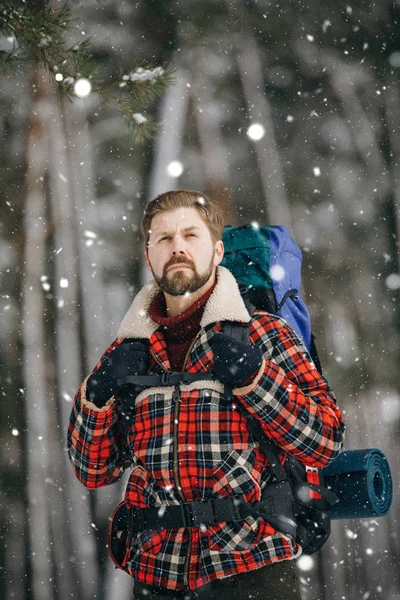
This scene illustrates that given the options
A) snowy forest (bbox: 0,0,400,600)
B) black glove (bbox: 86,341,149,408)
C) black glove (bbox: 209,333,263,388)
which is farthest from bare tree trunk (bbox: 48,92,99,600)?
black glove (bbox: 209,333,263,388)

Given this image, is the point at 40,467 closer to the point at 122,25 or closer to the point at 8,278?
the point at 8,278

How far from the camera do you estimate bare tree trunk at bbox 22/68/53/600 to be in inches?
242

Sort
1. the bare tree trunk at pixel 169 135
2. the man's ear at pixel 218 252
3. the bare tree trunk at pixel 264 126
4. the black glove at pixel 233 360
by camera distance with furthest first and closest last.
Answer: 1. the bare tree trunk at pixel 264 126
2. the bare tree trunk at pixel 169 135
3. the man's ear at pixel 218 252
4. the black glove at pixel 233 360

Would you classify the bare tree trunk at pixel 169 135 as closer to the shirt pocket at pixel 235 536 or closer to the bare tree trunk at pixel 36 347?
the bare tree trunk at pixel 36 347

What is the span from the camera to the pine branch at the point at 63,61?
14.1 feet

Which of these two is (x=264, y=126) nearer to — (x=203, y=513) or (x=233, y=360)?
(x=233, y=360)

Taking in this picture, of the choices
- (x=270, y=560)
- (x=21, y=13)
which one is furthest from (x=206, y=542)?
(x=21, y=13)

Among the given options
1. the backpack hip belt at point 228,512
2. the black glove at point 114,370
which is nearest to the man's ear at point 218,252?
the black glove at point 114,370

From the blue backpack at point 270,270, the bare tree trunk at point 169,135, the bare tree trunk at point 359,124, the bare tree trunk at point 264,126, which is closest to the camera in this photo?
the blue backpack at point 270,270

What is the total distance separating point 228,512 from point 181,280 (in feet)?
3.46

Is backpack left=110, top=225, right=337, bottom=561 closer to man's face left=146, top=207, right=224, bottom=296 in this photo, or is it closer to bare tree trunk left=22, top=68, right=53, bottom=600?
man's face left=146, top=207, right=224, bottom=296

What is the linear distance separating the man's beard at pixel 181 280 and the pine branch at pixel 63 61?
1.92 m

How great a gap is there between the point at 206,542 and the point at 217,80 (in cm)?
676

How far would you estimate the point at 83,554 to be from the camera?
6215 millimetres
